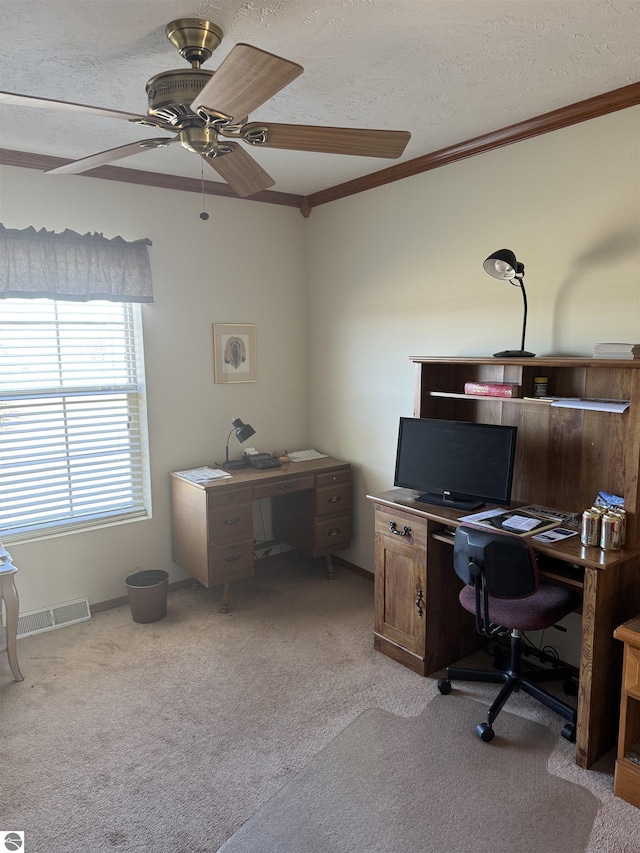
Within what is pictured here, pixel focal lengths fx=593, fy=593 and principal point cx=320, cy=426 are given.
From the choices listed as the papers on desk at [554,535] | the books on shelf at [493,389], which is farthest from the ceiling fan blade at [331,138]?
the papers on desk at [554,535]

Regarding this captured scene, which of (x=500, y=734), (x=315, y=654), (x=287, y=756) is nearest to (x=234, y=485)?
(x=315, y=654)

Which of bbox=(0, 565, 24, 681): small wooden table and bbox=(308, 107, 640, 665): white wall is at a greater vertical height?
bbox=(308, 107, 640, 665): white wall

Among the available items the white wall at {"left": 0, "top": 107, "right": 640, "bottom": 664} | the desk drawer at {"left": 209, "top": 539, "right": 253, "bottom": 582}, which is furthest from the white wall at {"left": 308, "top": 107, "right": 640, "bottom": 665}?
the desk drawer at {"left": 209, "top": 539, "right": 253, "bottom": 582}

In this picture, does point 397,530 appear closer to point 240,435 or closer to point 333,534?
point 333,534

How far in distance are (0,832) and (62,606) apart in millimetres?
1641

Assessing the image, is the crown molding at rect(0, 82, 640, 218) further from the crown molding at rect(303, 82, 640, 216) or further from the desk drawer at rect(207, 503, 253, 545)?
the desk drawer at rect(207, 503, 253, 545)

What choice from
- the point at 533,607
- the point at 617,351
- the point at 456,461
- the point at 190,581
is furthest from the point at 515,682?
the point at 190,581

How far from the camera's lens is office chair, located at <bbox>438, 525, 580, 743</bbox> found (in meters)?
2.31

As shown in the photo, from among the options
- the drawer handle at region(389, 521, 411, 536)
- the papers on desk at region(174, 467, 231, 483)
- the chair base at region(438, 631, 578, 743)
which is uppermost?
the papers on desk at region(174, 467, 231, 483)

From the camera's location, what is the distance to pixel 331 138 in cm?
185

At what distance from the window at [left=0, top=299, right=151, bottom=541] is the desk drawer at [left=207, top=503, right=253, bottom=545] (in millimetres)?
619

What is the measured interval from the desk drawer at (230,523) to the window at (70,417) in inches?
24.4

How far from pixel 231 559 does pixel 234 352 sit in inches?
55.7

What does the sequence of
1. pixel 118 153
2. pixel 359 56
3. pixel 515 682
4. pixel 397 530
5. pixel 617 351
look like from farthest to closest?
1. pixel 397 530
2. pixel 515 682
3. pixel 617 351
4. pixel 359 56
5. pixel 118 153
